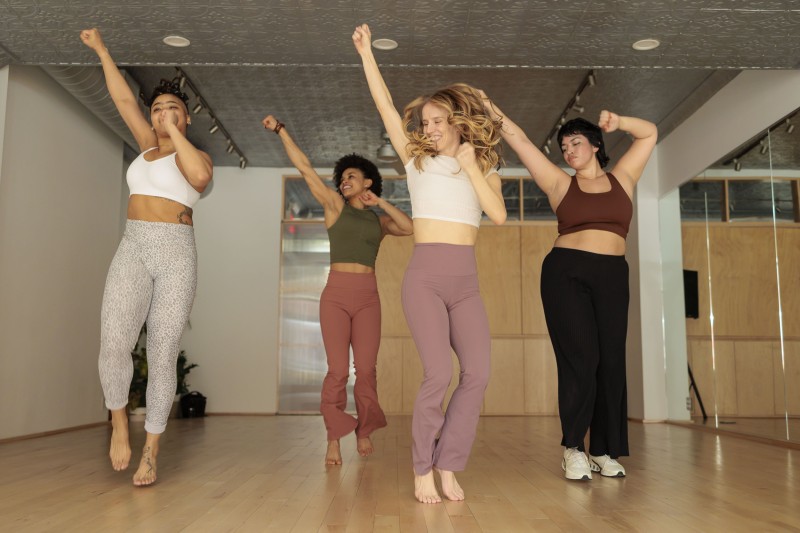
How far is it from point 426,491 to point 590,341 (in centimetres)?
98

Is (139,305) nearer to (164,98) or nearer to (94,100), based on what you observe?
(164,98)

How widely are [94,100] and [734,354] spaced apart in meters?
5.04

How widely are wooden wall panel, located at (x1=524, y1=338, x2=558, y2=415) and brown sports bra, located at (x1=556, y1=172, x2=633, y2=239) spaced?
190 inches

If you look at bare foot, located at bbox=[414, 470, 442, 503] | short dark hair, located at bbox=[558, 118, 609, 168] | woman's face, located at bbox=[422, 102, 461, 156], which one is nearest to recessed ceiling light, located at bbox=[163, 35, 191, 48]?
woman's face, located at bbox=[422, 102, 461, 156]

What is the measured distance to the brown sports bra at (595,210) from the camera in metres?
3.01

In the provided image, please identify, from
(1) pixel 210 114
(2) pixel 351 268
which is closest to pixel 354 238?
(2) pixel 351 268

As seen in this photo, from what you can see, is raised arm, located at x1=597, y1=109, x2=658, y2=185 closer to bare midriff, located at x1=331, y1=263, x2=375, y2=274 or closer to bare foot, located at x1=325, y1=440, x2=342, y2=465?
bare midriff, located at x1=331, y1=263, x2=375, y2=274

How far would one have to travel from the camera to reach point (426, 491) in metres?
2.36

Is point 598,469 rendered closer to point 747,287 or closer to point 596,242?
point 596,242

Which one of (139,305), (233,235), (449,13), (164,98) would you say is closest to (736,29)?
Answer: (449,13)

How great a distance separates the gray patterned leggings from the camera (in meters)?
2.65

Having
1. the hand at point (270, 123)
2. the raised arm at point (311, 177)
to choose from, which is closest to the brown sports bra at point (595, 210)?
the raised arm at point (311, 177)

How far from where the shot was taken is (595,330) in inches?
116

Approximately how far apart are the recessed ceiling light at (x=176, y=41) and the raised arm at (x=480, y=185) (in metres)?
2.31
